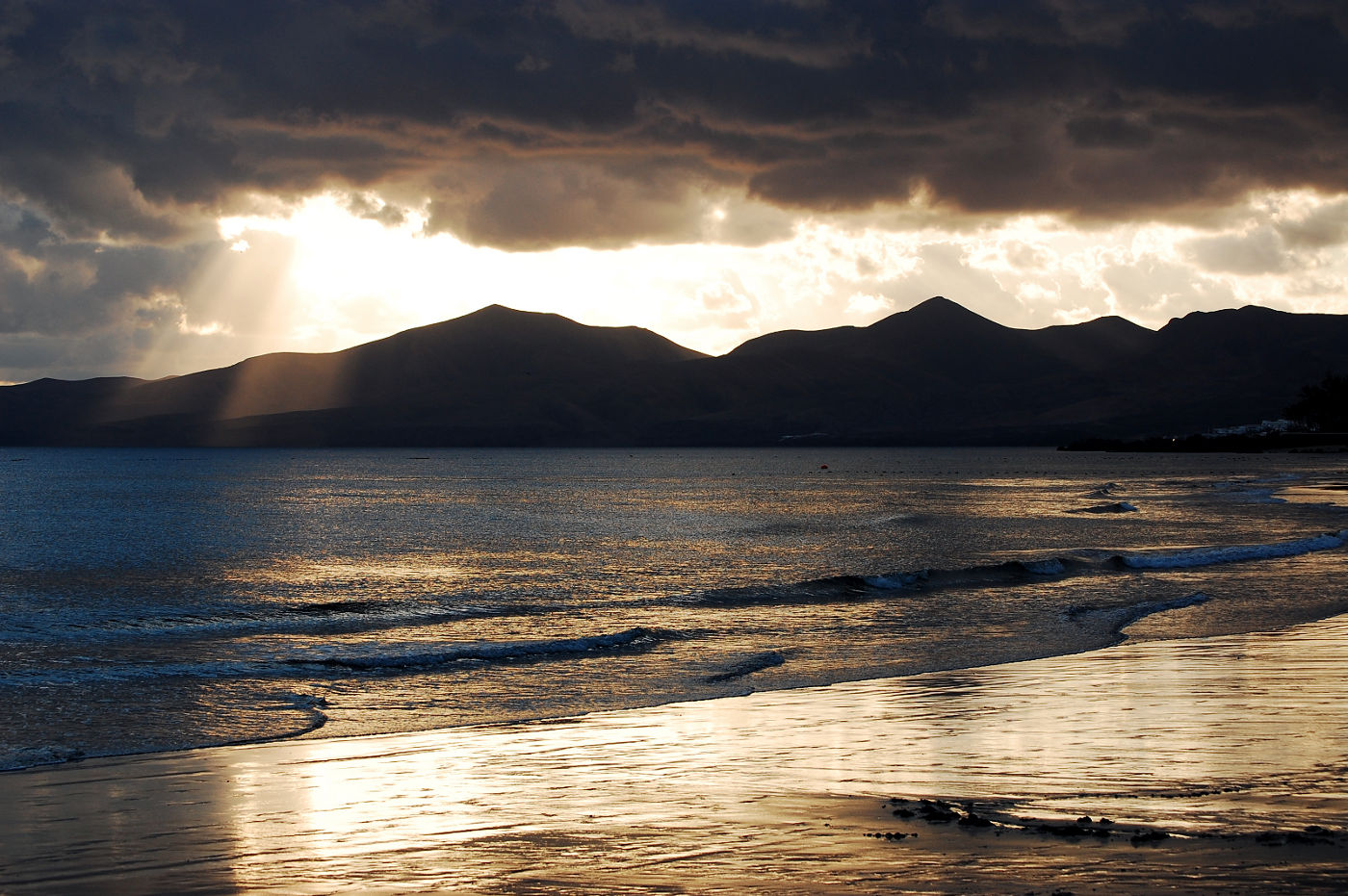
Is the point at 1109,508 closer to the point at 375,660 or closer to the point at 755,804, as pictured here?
the point at 375,660

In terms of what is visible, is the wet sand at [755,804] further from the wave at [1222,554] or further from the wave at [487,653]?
the wave at [1222,554]

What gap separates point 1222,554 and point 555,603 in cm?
2758

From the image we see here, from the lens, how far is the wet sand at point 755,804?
977 cm

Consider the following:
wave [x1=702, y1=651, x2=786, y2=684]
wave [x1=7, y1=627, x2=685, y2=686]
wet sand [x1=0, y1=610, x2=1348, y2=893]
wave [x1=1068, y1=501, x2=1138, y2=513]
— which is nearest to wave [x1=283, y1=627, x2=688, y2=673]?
wave [x1=7, y1=627, x2=685, y2=686]

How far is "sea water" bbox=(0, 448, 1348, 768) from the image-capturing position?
1972cm

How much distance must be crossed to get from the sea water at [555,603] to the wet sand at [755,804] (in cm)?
250

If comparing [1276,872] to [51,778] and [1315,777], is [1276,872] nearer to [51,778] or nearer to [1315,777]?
[1315,777]

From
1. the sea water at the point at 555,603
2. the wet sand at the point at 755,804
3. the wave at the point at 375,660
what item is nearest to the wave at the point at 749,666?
the sea water at the point at 555,603

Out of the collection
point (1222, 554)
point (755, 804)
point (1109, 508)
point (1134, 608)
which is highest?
point (755, 804)

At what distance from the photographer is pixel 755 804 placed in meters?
12.1

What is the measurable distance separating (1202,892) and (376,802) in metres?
7.85

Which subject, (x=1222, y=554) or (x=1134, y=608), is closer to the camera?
(x=1134, y=608)

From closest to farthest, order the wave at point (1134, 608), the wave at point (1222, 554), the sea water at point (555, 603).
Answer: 1. the sea water at point (555, 603)
2. the wave at point (1134, 608)
3. the wave at point (1222, 554)

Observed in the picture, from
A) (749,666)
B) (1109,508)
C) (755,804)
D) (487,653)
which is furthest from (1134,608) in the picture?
(1109,508)
